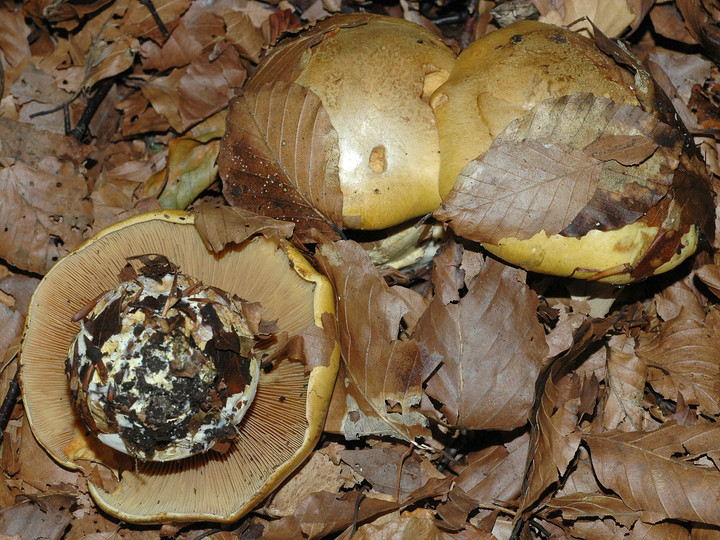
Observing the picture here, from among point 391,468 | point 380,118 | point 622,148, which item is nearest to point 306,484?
point 391,468

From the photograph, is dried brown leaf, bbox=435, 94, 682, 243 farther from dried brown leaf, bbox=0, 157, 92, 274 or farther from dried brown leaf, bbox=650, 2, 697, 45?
dried brown leaf, bbox=0, 157, 92, 274

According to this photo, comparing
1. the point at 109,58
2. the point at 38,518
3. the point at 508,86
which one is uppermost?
the point at 508,86

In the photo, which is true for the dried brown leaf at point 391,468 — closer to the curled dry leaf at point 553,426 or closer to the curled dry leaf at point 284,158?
the curled dry leaf at point 553,426

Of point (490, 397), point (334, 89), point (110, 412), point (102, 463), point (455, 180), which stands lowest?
point (102, 463)

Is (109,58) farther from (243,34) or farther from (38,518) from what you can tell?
(38,518)

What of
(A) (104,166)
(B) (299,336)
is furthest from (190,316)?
(A) (104,166)

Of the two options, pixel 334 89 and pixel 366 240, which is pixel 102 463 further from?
pixel 334 89

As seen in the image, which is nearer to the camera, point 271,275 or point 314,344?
point 314,344

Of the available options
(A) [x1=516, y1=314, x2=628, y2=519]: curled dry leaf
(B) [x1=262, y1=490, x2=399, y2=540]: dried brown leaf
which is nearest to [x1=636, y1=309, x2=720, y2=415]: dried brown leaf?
(A) [x1=516, y1=314, x2=628, y2=519]: curled dry leaf
